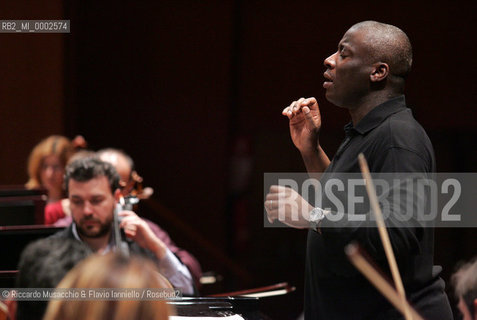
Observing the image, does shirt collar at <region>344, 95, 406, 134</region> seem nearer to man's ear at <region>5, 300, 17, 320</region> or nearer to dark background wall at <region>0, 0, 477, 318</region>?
man's ear at <region>5, 300, 17, 320</region>

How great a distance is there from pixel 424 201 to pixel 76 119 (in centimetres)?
389

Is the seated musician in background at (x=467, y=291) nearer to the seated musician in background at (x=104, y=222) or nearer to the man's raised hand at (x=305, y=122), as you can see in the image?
the man's raised hand at (x=305, y=122)

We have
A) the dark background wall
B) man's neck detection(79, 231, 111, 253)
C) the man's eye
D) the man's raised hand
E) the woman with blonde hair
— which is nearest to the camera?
the woman with blonde hair

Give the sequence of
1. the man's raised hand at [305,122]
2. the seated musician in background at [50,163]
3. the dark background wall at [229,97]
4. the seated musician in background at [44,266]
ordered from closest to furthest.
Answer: the seated musician in background at [44,266]
the man's raised hand at [305,122]
the seated musician in background at [50,163]
the dark background wall at [229,97]

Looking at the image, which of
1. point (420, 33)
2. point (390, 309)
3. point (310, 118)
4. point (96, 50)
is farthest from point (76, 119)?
point (390, 309)

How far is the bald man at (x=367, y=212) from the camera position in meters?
1.73

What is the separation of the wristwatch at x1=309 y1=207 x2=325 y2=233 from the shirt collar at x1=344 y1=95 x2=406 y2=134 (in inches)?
9.3

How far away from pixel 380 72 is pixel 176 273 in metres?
1.33

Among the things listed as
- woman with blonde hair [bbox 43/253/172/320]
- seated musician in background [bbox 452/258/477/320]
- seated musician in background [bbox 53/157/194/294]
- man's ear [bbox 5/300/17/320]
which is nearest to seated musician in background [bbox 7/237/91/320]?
man's ear [bbox 5/300/17/320]

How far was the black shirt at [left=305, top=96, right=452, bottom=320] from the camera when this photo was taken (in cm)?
171

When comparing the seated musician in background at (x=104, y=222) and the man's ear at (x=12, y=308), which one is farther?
the seated musician in background at (x=104, y=222)

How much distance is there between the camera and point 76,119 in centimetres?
530

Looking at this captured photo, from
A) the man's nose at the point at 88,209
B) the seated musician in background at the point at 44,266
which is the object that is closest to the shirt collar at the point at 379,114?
the seated musician in background at the point at 44,266

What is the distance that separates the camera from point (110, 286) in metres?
1.06
